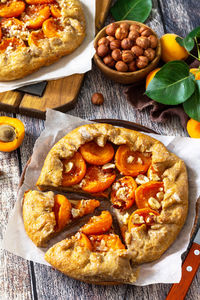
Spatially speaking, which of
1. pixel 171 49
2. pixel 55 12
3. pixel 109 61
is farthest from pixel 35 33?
pixel 171 49

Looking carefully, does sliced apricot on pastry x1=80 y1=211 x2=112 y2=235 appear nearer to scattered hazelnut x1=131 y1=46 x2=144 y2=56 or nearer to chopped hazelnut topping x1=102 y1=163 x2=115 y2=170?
chopped hazelnut topping x1=102 y1=163 x2=115 y2=170

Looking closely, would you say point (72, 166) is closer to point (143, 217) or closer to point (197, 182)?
point (143, 217)

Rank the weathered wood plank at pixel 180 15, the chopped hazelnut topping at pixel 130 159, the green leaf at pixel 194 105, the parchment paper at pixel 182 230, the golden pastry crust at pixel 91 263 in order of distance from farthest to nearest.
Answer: the weathered wood plank at pixel 180 15, the green leaf at pixel 194 105, the chopped hazelnut topping at pixel 130 159, the parchment paper at pixel 182 230, the golden pastry crust at pixel 91 263

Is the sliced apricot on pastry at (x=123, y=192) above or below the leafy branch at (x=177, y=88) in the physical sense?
below

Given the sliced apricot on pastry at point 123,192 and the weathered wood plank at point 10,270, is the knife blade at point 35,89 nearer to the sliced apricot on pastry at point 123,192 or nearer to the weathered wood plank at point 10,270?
the weathered wood plank at point 10,270

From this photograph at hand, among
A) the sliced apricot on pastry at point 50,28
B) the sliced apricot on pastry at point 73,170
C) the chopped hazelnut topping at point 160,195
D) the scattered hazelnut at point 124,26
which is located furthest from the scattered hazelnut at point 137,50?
the chopped hazelnut topping at point 160,195

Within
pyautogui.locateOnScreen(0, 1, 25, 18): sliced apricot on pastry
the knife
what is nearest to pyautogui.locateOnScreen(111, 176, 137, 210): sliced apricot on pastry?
the knife
